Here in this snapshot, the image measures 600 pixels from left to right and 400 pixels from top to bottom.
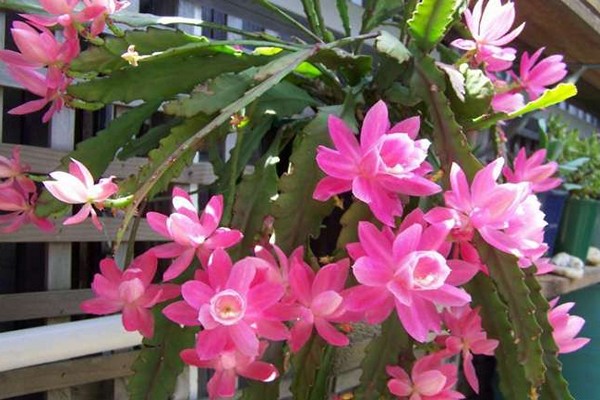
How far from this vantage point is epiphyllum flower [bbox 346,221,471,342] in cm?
43

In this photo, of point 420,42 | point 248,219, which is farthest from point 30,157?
point 420,42

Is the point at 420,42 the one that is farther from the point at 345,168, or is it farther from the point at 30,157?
the point at 30,157

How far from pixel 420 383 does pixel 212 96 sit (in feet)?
1.07

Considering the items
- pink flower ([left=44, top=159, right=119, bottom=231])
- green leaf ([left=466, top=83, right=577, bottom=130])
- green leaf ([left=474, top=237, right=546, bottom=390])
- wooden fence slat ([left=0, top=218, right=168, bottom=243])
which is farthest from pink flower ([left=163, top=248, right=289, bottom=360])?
wooden fence slat ([left=0, top=218, right=168, bottom=243])

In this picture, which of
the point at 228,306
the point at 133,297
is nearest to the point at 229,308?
the point at 228,306

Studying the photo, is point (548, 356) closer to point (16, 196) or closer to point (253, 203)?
point (253, 203)

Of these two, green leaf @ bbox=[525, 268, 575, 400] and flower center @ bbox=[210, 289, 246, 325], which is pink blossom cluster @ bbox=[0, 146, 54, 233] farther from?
green leaf @ bbox=[525, 268, 575, 400]

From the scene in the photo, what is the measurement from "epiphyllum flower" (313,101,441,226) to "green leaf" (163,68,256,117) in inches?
5.1

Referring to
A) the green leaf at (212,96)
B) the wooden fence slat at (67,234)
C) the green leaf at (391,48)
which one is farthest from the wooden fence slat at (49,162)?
the green leaf at (391,48)

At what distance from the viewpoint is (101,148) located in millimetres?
671

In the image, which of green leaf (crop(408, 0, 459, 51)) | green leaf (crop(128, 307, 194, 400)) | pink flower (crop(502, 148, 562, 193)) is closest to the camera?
green leaf (crop(128, 307, 194, 400))

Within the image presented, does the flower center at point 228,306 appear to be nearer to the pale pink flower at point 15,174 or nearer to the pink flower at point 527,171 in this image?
the pale pink flower at point 15,174

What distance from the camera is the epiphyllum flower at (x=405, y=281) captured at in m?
0.43

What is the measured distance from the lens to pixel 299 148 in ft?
1.93
